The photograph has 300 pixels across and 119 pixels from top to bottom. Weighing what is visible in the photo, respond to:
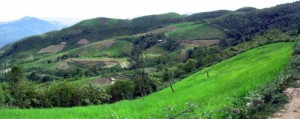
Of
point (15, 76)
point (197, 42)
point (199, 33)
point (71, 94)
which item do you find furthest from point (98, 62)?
point (71, 94)

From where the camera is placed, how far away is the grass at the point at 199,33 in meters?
176

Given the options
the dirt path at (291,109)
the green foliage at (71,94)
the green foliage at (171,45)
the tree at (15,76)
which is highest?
the dirt path at (291,109)

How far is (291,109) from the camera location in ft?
34.8

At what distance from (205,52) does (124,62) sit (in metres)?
38.4

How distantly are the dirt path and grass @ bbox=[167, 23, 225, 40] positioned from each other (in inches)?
6278

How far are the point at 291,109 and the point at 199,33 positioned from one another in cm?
17622

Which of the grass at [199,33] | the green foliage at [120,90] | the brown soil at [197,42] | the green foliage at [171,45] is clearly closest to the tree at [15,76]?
the green foliage at [120,90]

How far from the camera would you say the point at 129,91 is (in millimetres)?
69375

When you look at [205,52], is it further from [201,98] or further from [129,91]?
[201,98]

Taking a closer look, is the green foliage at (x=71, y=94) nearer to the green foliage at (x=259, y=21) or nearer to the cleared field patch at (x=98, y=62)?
the cleared field patch at (x=98, y=62)

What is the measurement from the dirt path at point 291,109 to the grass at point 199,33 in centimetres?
15947

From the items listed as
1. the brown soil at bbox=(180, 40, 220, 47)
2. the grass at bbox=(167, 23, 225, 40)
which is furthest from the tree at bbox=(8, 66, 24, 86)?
the grass at bbox=(167, 23, 225, 40)

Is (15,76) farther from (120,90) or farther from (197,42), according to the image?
(197,42)

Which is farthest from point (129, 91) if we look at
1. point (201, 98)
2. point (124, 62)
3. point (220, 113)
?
point (124, 62)
